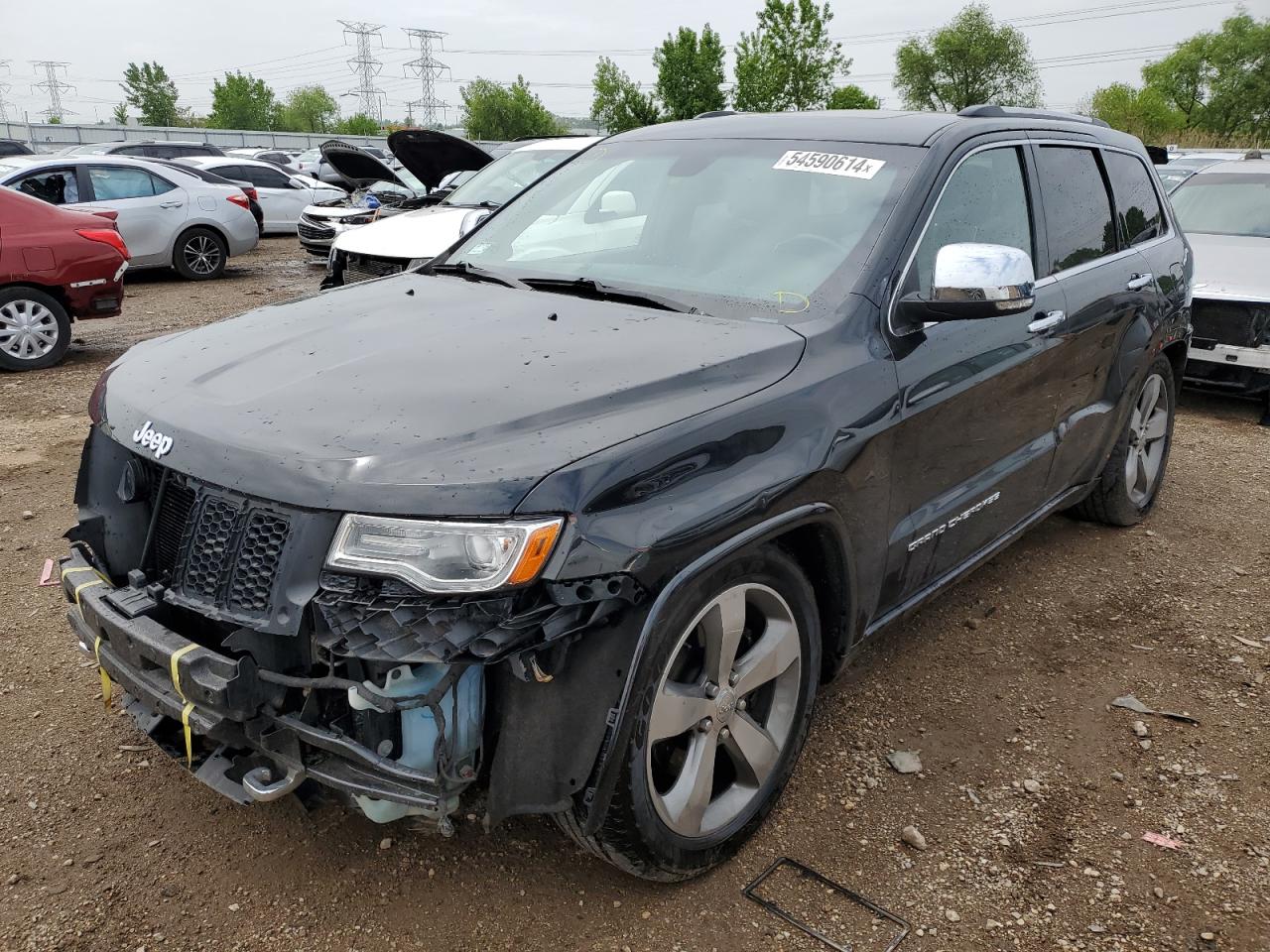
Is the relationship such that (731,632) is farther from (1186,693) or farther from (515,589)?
(1186,693)

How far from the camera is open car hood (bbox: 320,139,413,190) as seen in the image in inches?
342

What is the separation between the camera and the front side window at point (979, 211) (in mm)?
2961

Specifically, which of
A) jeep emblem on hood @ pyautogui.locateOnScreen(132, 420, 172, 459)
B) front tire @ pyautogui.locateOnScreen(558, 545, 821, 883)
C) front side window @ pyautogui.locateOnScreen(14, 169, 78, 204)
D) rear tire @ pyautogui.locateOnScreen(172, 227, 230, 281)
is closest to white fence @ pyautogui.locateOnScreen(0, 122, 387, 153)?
rear tire @ pyautogui.locateOnScreen(172, 227, 230, 281)

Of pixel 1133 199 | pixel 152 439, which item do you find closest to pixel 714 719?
pixel 152 439

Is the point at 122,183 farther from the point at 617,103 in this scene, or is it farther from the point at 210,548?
the point at 617,103

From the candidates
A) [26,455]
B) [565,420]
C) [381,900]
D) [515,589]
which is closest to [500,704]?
[515,589]

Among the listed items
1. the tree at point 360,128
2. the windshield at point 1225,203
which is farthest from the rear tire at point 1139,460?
the tree at point 360,128

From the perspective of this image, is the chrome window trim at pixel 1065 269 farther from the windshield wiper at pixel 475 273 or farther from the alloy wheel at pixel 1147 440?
the windshield wiper at pixel 475 273

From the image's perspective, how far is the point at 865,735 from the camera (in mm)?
3217

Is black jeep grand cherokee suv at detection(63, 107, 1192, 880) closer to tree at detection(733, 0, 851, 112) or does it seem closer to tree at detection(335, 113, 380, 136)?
tree at detection(733, 0, 851, 112)

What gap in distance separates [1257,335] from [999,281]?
522 cm

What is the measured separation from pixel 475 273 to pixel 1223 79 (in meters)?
79.0

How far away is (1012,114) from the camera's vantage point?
372 centimetres

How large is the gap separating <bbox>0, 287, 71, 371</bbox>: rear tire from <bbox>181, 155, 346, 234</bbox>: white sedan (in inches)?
415
